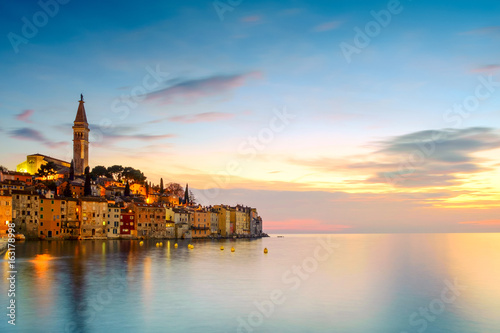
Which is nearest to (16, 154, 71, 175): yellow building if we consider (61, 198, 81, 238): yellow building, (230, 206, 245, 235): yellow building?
(61, 198, 81, 238): yellow building

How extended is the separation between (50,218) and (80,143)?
7340 cm

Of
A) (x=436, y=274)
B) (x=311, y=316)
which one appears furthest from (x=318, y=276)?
(x=311, y=316)

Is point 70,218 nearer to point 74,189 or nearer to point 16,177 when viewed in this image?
point 74,189

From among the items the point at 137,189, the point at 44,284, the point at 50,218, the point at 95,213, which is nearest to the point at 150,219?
the point at 95,213

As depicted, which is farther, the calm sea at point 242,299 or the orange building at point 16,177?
the orange building at point 16,177

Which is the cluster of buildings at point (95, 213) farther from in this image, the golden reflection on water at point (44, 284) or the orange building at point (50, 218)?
the golden reflection on water at point (44, 284)

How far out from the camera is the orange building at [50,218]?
90875mm

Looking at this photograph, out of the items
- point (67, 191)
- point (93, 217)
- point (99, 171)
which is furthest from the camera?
point (99, 171)

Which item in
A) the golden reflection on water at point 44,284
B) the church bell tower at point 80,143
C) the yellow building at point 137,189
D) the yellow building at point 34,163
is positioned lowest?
the golden reflection on water at point 44,284

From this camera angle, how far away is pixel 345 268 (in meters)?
50.1

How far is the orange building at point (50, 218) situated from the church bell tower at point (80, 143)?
224 ft

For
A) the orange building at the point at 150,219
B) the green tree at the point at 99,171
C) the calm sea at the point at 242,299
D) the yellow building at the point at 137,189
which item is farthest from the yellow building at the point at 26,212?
the green tree at the point at 99,171

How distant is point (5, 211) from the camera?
81.3m

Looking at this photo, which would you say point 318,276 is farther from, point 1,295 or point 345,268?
point 1,295
